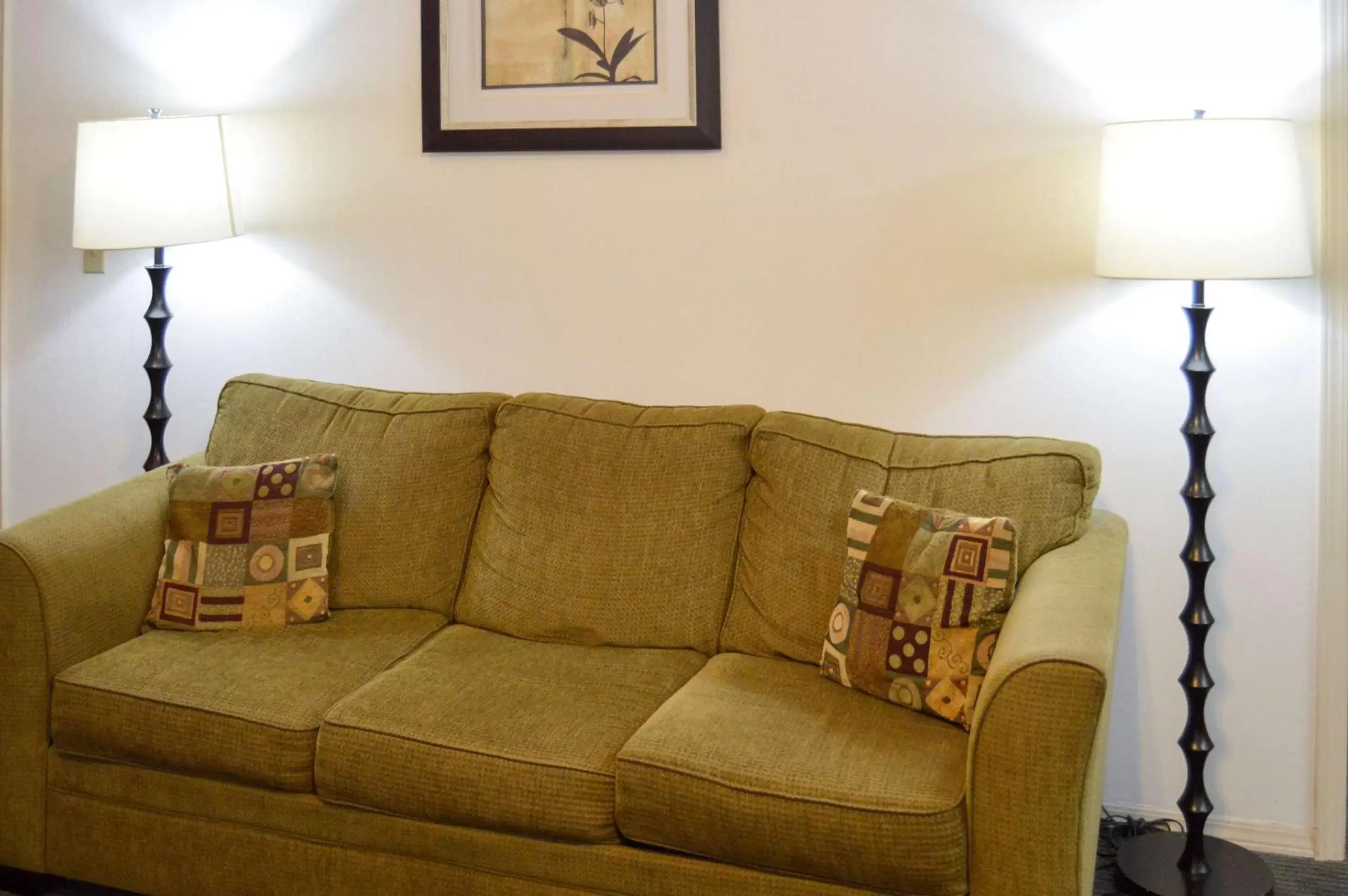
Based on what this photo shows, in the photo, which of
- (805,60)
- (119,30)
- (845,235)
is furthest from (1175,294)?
(119,30)

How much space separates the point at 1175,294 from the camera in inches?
115

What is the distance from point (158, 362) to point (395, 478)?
87cm

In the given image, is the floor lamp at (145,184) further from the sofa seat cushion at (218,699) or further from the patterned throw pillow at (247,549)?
the sofa seat cushion at (218,699)

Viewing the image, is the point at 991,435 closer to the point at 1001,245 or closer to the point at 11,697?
the point at 1001,245

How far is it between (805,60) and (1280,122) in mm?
1031

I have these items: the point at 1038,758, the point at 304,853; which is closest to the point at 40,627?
the point at 304,853

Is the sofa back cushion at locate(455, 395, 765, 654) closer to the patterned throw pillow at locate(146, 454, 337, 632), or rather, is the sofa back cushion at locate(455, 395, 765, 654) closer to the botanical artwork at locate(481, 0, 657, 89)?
the patterned throw pillow at locate(146, 454, 337, 632)

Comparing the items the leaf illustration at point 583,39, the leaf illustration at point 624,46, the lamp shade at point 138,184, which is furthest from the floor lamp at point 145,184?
the leaf illustration at point 624,46

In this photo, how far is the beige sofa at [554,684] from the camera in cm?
212

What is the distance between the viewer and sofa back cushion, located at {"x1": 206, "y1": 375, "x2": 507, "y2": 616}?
2980 mm

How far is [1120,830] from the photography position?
3000 mm

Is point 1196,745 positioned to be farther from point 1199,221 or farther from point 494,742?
point 494,742

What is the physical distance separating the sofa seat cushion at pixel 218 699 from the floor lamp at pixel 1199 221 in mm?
1594

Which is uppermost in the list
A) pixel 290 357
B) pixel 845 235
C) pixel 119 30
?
pixel 119 30
